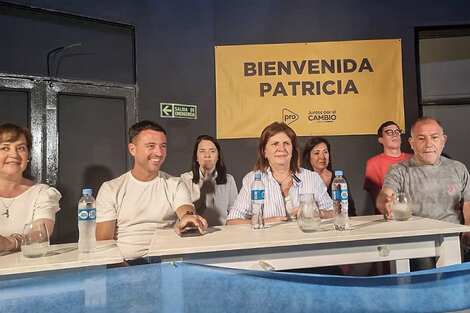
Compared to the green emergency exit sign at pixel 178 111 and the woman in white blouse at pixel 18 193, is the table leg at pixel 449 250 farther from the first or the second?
the green emergency exit sign at pixel 178 111

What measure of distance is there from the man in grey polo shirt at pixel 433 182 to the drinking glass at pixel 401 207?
12.4 inches

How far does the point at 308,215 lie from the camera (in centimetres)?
188

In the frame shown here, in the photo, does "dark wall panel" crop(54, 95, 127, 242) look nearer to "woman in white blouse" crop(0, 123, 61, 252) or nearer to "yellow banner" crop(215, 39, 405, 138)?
"yellow banner" crop(215, 39, 405, 138)

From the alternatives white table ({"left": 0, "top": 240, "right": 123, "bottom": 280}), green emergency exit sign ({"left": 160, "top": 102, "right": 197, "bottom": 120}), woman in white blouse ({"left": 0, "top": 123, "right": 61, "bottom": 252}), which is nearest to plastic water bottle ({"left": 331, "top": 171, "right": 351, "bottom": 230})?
white table ({"left": 0, "top": 240, "right": 123, "bottom": 280})

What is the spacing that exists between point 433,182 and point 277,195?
1083mm

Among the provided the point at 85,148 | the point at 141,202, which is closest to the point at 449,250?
the point at 141,202

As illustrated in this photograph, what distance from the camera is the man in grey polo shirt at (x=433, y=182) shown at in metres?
2.49

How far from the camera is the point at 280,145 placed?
95.2 inches

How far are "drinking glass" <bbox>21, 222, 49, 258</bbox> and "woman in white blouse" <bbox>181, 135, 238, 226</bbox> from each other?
1.72 m

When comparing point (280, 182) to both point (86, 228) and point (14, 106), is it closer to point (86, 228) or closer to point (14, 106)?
point (86, 228)

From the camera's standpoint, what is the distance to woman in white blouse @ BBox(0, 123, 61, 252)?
2.00 m

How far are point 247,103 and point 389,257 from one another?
2275 mm

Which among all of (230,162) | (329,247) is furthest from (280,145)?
(230,162)

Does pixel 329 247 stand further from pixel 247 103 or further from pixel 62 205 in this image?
pixel 62 205
